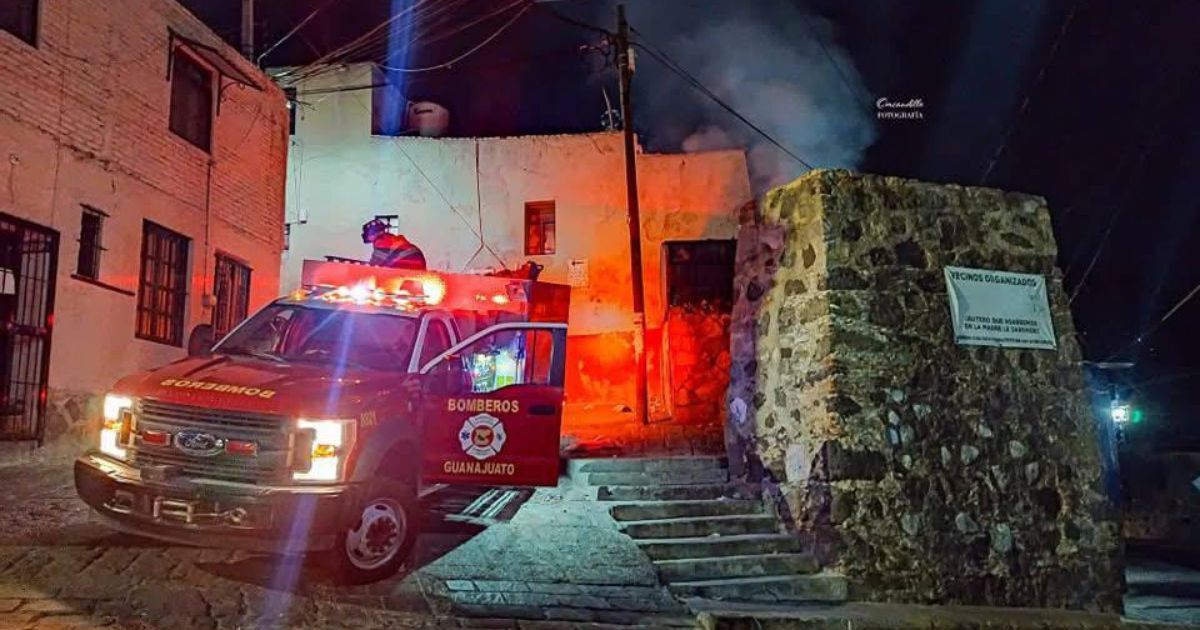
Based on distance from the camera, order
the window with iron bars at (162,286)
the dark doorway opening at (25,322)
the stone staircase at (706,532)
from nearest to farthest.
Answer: the stone staircase at (706,532) → the dark doorway opening at (25,322) → the window with iron bars at (162,286)

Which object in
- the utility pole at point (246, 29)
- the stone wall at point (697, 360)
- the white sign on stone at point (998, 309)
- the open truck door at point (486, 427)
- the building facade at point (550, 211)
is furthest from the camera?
the building facade at point (550, 211)

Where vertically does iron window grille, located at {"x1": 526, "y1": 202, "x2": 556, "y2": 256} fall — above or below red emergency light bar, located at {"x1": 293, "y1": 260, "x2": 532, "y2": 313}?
above

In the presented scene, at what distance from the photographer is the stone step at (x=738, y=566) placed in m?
6.75

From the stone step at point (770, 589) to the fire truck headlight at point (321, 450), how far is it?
2.76 m

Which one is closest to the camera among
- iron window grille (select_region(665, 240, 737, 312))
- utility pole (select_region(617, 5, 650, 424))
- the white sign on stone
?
the white sign on stone

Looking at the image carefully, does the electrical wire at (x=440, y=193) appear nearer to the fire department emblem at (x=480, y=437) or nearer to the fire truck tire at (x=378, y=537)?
the fire department emblem at (x=480, y=437)

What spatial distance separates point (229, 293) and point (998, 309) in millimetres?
11567

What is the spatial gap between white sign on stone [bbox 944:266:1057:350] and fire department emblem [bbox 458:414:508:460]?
419 centimetres

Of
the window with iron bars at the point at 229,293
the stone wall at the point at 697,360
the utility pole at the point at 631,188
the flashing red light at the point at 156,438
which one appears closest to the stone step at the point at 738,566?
the flashing red light at the point at 156,438

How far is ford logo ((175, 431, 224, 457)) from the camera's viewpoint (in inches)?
212

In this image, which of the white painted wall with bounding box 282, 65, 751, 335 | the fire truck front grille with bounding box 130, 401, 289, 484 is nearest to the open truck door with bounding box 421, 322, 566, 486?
the fire truck front grille with bounding box 130, 401, 289, 484

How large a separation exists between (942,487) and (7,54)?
427 inches

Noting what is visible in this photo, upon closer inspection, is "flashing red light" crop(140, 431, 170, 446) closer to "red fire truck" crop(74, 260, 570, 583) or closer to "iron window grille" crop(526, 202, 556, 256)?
"red fire truck" crop(74, 260, 570, 583)

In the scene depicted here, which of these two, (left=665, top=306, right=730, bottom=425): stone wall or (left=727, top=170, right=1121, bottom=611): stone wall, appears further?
(left=665, top=306, right=730, bottom=425): stone wall
